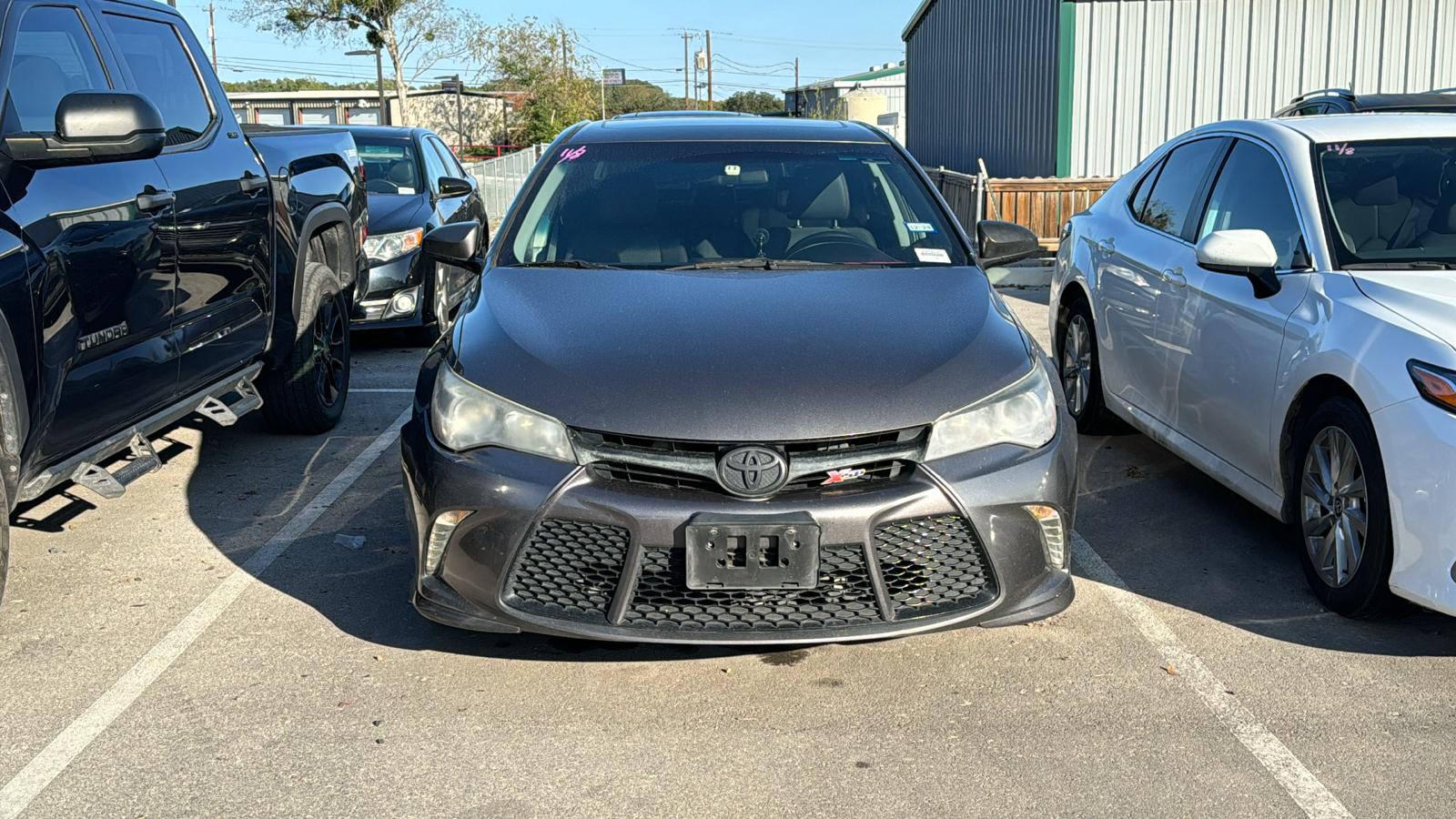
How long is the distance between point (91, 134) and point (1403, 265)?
4322 millimetres

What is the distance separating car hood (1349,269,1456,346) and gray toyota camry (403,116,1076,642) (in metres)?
1.11

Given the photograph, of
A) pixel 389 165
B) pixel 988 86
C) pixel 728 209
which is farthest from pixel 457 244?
pixel 988 86

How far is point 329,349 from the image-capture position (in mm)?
7207

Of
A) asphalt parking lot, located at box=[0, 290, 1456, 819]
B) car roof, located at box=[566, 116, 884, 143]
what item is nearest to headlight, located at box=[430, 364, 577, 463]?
asphalt parking lot, located at box=[0, 290, 1456, 819]

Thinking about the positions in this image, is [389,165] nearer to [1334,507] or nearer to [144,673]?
[144,673]

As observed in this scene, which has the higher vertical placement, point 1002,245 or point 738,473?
point 1002,245

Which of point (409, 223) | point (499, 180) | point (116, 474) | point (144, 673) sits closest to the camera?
point (144, 673)

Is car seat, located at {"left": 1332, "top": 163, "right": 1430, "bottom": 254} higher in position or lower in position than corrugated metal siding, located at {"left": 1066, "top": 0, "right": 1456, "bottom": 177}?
lower

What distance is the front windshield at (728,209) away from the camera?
4809mm

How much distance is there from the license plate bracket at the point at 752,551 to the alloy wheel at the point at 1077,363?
12.0ft

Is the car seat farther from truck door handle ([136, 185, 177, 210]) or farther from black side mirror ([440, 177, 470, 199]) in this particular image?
black side mirror ([440, 177, 470, 199])

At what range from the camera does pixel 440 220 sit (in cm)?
1065

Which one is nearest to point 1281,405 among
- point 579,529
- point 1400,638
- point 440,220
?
point 1400,638

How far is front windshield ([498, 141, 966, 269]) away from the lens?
4809 mm
